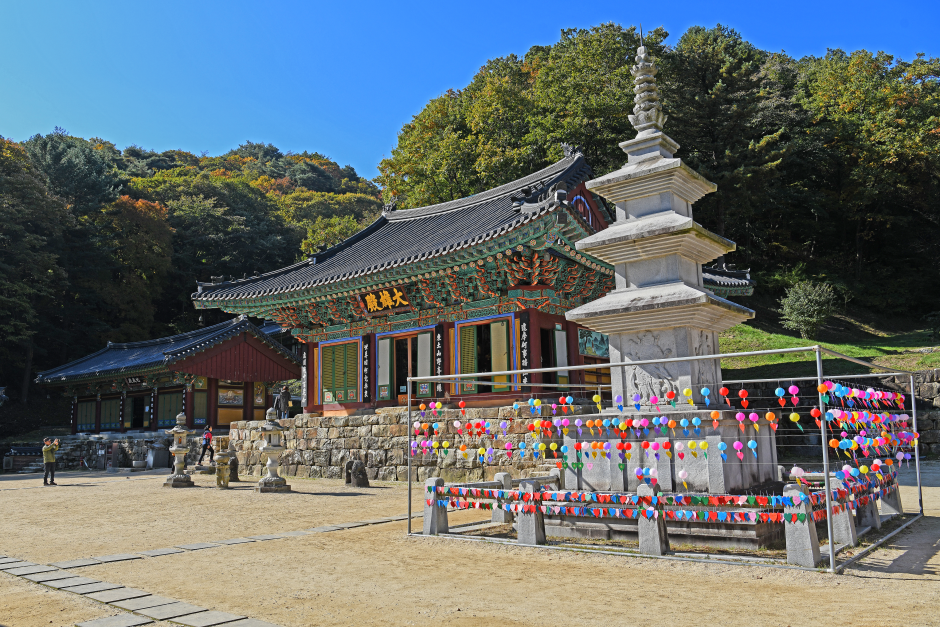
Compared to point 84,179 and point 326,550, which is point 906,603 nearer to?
point 326,550

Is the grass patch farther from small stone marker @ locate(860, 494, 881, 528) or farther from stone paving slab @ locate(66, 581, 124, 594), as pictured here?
stone paving slab @ locate(66, 581, 124, 594)

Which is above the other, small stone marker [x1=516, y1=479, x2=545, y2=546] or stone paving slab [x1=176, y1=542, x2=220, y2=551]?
small stone marker [x1=516, y1=479, x2=545, y2=546]

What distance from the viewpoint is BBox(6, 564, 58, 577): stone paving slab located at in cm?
659

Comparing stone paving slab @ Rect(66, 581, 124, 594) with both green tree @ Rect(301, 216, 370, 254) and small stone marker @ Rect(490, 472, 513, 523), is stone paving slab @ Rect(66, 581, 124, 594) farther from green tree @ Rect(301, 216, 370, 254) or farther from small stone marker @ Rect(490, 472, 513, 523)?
green tree @ Rect(301, 216, 370, 254)

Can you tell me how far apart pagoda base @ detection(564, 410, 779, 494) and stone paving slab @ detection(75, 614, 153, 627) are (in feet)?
16.1

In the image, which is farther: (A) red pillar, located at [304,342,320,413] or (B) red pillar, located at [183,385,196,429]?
(B) red pillar, located at [183,385,196,429]

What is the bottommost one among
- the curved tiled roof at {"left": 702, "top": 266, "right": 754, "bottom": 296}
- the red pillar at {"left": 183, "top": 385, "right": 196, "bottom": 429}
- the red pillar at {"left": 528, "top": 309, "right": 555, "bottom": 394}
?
the red pillar at {"left": 183, "top": 385, "right": 196, "bottom": 429}

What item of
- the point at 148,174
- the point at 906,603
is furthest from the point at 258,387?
the point at 148,174

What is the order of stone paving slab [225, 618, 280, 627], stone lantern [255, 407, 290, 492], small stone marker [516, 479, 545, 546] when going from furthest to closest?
stone lantern [255, 407, 290, 492]
small stone marker [516, 479, 545, 546]
stone paving slab [225, 618, 280, 627]

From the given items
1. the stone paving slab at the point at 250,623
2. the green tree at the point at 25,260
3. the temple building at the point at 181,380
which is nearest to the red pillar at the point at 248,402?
the temple building at the point at 181,380

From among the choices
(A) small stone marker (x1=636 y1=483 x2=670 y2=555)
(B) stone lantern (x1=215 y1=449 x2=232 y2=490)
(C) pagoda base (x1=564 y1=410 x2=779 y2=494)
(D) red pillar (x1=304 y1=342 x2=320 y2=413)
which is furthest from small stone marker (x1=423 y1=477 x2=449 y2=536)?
(D) red pillar (x1=304 y1=342 x2=320 y2=413)

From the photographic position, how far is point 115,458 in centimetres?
2581

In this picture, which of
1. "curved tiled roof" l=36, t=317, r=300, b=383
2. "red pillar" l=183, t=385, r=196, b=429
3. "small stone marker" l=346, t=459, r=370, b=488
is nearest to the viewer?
"small stone marker" l=346, t=459, r=370, b=488

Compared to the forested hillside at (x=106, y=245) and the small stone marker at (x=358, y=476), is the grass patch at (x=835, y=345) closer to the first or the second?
the small stone marker at (x=358, y=476)
